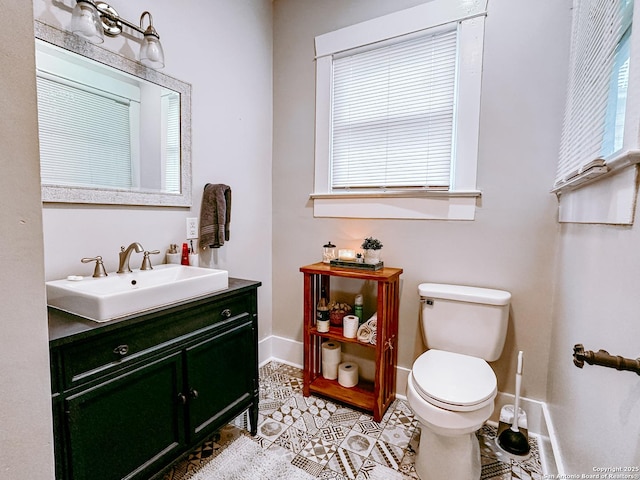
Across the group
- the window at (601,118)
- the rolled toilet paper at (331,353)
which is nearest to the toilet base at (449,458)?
the rolled toilet paper at (331,353)

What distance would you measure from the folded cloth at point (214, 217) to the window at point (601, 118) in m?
1.68

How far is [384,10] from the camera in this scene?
197 centimetres

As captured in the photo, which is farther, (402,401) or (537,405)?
(402,401)

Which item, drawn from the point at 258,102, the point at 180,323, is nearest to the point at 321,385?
the point at 180,323

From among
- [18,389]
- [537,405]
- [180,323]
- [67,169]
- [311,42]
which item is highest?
[311,42]

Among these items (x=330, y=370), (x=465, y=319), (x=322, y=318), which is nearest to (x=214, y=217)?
(x=322, y=318)

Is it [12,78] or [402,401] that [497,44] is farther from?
[402,401]

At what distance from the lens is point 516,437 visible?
5.25 feet

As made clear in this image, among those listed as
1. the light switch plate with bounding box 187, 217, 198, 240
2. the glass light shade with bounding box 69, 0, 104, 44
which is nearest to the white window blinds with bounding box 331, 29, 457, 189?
the light switch plate with bounding box 187, 217, 198, 240

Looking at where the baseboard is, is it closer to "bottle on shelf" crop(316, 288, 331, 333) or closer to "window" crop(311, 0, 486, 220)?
"bottle on shelf" crop(316, 288, 331, 333)

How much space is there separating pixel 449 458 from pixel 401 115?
1865 millimetres

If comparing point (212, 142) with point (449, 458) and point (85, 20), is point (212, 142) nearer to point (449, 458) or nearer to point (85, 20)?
point (85, 20)

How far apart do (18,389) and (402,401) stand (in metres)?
2.00

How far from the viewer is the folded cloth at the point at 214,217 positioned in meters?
1.86
